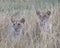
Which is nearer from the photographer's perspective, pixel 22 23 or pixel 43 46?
pixel 43 46

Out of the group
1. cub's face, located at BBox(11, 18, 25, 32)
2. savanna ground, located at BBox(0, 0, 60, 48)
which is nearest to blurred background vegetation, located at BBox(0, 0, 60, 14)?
savanna ground, located at BBox(0, 0, 60, 48)

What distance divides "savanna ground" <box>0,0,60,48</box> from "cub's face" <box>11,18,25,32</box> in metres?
0.04

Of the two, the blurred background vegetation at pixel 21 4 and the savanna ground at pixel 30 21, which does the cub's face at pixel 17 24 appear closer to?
the savanna ground at pixel 30 21

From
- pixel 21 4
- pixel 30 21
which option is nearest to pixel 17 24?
pixel 30 21

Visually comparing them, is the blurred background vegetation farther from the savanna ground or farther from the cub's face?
the cub's face

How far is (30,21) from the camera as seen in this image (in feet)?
8.41

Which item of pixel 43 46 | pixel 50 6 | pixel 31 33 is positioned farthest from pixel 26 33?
pixel 50 6

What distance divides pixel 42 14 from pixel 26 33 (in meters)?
0.30

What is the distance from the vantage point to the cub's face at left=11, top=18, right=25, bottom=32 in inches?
98.8

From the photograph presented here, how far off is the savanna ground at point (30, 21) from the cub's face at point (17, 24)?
42 mm

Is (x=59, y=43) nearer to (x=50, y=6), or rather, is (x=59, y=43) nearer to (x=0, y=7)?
(x=50, y=6)

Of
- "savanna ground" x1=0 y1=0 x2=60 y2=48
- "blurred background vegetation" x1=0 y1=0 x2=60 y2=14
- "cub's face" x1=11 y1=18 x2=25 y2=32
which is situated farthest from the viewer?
"blurred background vegetation" x1=0 y1=0 x2=60 y2=14

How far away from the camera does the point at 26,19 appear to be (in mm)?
2598

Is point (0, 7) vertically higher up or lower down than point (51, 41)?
higher up
